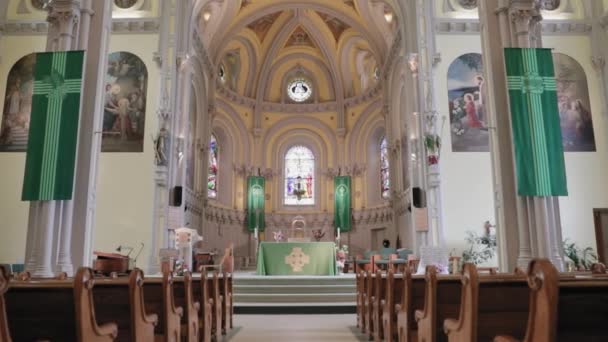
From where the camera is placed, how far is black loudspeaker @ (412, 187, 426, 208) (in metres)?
14.5

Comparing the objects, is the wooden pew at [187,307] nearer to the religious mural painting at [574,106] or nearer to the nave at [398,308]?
the nave at [398,308]

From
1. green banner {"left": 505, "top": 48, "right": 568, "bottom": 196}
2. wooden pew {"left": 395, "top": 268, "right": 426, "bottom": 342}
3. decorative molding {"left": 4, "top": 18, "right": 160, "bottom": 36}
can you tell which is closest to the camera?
wooden pew {"left": 395, "top": 268, "right": 426, "bottom": 342}

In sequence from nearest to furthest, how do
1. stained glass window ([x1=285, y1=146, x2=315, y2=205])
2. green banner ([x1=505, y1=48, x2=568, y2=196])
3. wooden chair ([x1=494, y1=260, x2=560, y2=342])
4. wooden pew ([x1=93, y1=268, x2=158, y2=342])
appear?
1. wooden chair ([x1=494, y1=260, x2=560, y2=342])
2. wooden pew ([x1=93, y1=268, x2=158, y2=342])
3. green banner ([x1=505, y1=48, x2=568, y2=196])
4. stained glass window ([x1=285, y1=146, x2=315, y2=205])

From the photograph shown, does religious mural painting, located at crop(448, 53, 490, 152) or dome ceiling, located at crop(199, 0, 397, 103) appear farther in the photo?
dome ceiling, located at crop(199, 0, 397, 103)

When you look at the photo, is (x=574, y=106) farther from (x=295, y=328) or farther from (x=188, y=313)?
(x=188, y=313)

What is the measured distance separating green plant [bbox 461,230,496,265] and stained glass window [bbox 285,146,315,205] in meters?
Result: 12.1

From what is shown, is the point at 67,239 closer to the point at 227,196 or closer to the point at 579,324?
the point at 579,324

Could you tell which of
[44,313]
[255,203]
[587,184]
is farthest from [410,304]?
[255,203]

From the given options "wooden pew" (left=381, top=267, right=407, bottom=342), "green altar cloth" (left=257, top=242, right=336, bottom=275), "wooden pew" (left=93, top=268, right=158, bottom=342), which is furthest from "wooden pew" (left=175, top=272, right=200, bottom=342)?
"green altar cloth" (left=257, top=242, right=336, bottom=275)

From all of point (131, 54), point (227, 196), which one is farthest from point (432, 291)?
point (227, 196)

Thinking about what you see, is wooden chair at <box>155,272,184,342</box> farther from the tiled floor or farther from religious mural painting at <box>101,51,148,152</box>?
religious mural painting at <box>101,51,148,152</box>

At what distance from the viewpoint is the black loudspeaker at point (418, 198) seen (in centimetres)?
1454

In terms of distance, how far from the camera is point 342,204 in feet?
78.5

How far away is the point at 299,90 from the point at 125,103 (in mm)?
12845
